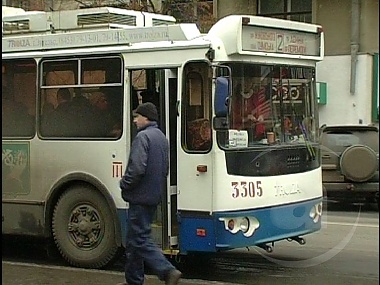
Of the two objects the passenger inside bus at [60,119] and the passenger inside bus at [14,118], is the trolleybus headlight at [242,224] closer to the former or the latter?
the passenger inside bus at [60,119]

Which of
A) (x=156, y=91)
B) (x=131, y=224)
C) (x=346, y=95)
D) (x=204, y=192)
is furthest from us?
(x=346, y=95)

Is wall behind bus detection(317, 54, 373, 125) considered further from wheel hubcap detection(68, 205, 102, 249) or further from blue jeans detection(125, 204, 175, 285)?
blue jeans detection(125, 204, 175, 285)

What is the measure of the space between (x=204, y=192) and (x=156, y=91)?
4.39 ft

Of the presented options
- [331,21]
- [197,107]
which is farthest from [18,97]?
[331,21]

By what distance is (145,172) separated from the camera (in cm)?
790

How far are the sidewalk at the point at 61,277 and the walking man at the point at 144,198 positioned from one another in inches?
36.7

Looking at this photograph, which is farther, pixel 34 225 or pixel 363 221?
pixel 363 221

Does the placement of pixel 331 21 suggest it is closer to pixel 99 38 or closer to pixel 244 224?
pixel 99 38

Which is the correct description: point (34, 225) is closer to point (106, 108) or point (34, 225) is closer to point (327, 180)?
point (106, 108)

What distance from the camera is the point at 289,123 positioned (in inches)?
381

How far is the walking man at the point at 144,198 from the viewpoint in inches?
311

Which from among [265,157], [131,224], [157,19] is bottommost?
[131,224]

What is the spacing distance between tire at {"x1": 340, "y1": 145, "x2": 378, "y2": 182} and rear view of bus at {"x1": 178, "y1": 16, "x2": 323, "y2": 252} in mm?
3377

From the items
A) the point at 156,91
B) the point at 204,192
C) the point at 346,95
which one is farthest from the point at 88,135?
the point at 346,95
